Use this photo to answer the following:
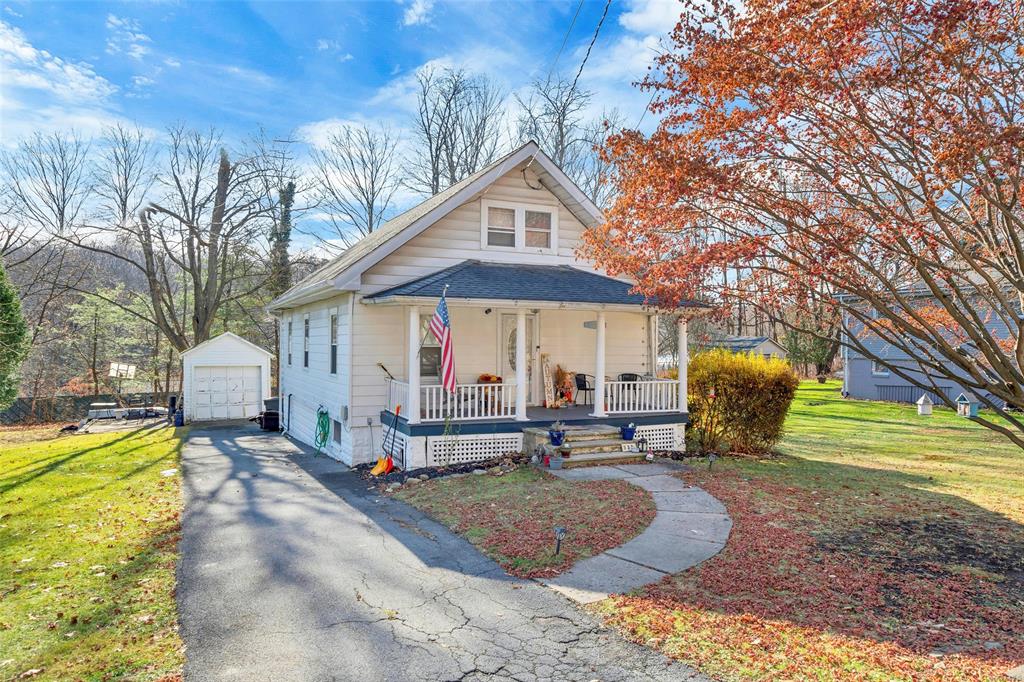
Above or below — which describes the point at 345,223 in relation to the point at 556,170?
above

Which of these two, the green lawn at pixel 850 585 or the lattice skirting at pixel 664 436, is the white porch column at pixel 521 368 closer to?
the lattice skirting at pixel 664 436

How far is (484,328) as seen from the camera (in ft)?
44.6

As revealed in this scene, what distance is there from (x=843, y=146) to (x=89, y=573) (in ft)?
28.3

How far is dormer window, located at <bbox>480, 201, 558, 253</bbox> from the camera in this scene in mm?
13828

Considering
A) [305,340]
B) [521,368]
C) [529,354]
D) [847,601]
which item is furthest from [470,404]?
[847,601]

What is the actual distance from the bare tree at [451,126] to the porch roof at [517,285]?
19593 mm

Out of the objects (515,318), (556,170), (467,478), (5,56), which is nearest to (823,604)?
(467,478)

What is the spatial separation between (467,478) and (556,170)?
23.0 feet

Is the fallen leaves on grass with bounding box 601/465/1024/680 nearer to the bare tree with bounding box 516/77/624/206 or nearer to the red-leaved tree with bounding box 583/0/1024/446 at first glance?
the red-leaved tree with bounding box 583/0/1024/446

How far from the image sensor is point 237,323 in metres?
32.7

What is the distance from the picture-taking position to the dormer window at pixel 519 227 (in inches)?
544

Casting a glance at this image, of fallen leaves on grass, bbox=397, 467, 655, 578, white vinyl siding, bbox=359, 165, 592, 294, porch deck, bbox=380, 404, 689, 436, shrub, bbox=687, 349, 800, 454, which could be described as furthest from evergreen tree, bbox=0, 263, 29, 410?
shrub, bbox=687, 349, 800, 454

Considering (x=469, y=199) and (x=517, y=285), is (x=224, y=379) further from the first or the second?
(x=517, y=285)

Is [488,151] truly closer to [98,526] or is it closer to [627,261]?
[627,261]
